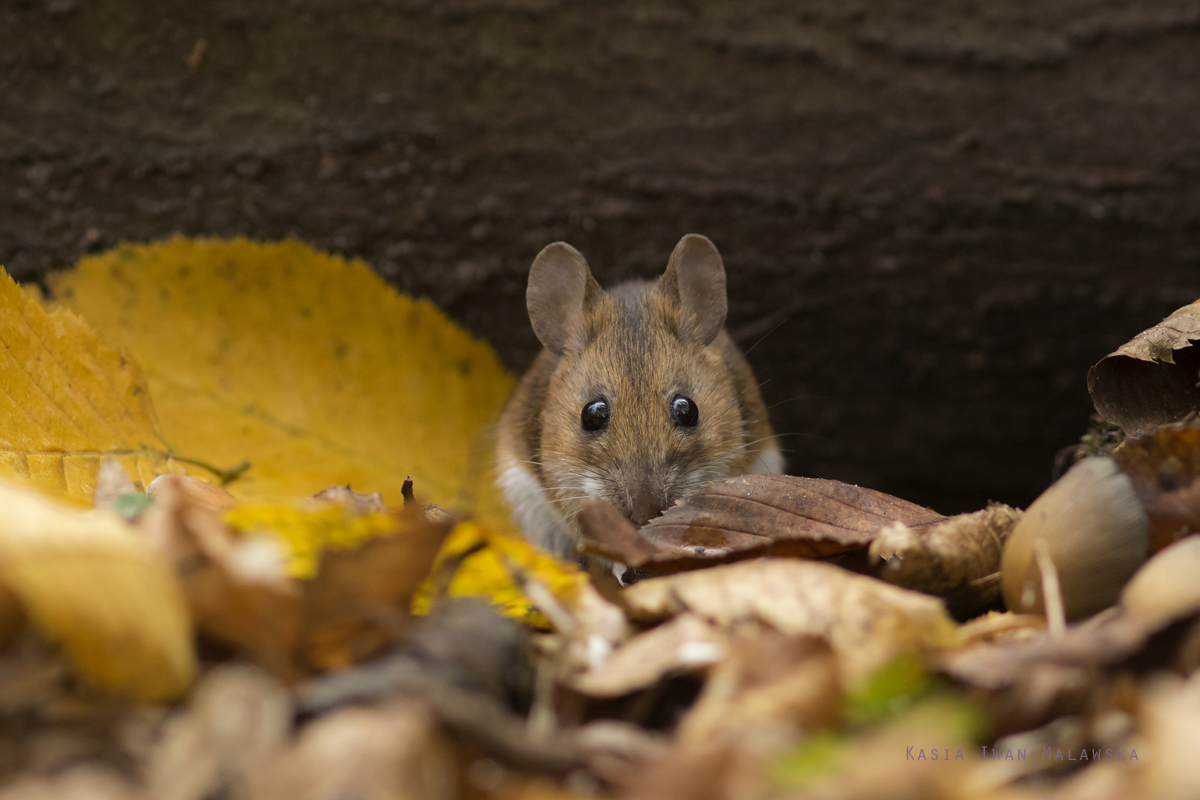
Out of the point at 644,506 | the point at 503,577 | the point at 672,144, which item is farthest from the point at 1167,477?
the point at 672,144

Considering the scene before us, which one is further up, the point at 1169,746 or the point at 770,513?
the point at 770,513

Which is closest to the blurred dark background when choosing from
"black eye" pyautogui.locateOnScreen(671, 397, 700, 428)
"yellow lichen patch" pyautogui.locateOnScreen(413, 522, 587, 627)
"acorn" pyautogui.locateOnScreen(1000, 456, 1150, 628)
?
"black eye" pyautogui.locateOnScreen(671, 397, 700, 428)

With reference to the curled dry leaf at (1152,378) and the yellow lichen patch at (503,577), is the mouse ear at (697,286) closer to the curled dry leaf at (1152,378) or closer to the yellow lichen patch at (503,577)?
the curled dry leaf at (1152,378)

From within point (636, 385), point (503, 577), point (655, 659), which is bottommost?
point (655, 659)

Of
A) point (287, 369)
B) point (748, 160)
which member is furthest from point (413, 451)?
point (748, 160)

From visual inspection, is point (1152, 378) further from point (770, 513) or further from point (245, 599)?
point (245, 599)

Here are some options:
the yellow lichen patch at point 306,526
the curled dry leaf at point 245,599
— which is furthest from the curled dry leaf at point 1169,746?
the yellow lichen patch at point 306,526

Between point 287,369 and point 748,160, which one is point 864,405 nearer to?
point 748,160
